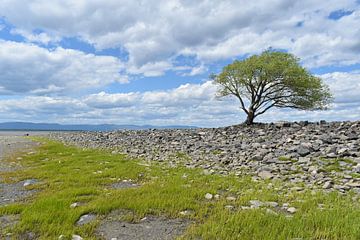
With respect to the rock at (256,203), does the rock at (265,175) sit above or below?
above

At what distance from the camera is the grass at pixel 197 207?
6660 millimetres

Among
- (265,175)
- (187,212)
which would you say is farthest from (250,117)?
(187,212)

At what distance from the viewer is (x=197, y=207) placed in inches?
335

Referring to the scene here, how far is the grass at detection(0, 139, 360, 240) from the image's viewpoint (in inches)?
262

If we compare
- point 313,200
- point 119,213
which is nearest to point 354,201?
point 313,200

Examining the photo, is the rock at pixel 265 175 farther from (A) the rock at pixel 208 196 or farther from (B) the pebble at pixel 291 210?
(B) the pebble at pixel 291 210

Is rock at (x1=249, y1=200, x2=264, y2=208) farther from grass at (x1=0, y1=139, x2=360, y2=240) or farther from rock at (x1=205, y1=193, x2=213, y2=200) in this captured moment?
rock at (x1=205, y1=193, x2=213, y2=200)

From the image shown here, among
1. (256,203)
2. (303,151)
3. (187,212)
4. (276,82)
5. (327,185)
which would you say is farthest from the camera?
(276,82)

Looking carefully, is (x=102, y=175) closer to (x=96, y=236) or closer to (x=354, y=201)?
(x=96, y=236)

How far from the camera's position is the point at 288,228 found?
21.7 ft

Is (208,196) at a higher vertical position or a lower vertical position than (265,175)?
lower

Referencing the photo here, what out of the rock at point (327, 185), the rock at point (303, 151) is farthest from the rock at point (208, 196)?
the rock at point (303, 151)

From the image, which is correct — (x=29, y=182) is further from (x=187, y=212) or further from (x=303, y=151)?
(x=303, y=151)

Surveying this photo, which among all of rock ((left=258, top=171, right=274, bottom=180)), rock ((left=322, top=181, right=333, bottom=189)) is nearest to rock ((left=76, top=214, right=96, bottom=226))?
rock ((left=258, top=171, right=274, bottom=180))
